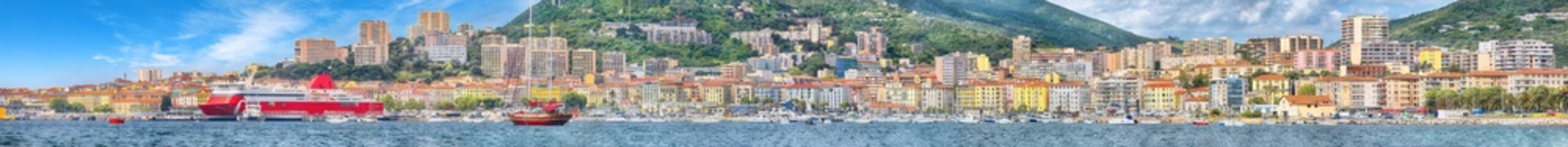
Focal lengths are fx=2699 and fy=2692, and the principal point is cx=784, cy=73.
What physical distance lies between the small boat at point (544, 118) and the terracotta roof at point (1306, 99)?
1819 centimetres

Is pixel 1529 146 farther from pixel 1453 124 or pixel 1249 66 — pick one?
pixel 1249 66

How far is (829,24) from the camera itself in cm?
8888

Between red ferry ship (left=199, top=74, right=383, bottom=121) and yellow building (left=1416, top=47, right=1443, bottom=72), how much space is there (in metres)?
31.2

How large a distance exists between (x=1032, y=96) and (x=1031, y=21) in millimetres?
22523

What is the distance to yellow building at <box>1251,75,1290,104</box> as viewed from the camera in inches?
2628

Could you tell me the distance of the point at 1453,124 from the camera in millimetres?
48281

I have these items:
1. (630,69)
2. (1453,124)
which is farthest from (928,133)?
(630,69)

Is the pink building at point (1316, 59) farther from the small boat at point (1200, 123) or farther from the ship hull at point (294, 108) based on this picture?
the ship hull at point (294, 108)

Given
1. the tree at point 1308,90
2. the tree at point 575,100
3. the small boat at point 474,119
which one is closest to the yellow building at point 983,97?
the tree at point 1308,90

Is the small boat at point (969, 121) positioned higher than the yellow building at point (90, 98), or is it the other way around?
the yellow building at point (90, 98)

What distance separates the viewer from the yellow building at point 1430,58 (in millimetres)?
76750

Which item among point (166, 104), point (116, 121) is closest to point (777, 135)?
point (116, 121)

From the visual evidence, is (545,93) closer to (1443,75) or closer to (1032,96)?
(1032,96)

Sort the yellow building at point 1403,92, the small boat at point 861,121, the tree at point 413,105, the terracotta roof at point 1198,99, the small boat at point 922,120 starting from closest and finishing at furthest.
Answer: the small boat at point 922,120 → the small boat at point 861,121 → the yellow building at point 1403,92 → the tree at point 413,105 → the terracotta roof at point 1198,99
